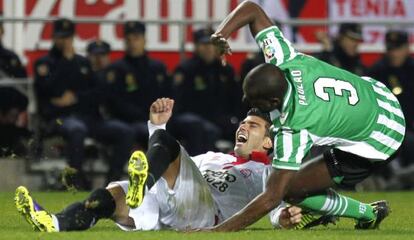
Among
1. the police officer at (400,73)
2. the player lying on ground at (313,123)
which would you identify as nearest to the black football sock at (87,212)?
the player lying on ground at (313,123)

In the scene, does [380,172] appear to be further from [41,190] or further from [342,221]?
[342,221]

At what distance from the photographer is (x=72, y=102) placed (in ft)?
50.0

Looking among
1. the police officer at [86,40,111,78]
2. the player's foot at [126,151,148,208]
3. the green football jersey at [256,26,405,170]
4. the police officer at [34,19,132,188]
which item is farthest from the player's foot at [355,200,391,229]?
the police officer at [86,40,111,78]

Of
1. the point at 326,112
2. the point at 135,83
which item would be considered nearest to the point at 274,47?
the point at 326,112

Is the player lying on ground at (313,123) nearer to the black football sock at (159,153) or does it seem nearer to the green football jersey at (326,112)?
the green football jersey at (326,112)

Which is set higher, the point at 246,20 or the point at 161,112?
the point at 246,20

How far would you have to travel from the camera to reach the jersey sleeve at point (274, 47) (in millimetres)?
8836

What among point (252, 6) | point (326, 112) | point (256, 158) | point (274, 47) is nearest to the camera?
point (326, 112)

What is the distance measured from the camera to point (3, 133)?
49.1ft

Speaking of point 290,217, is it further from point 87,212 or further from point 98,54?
point 98,54

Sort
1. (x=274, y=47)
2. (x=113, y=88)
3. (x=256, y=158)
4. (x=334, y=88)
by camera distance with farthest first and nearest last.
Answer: (x=113, y=88), (x=256, y=158), (x=274, y=47), (x=334, y=88)

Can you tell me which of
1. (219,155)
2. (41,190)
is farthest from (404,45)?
(219,155)

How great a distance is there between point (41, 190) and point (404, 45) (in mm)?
4753

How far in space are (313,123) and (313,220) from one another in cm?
118
